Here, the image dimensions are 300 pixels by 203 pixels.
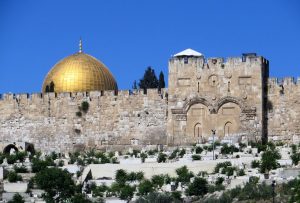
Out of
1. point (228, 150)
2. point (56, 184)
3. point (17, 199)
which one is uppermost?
point (228, 150)

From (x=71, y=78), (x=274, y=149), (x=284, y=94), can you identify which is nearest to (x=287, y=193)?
(x=274, y=149)

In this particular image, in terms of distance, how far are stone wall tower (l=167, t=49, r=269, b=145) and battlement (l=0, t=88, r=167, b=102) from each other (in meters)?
1.41

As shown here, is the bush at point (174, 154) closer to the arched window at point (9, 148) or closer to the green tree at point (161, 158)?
the green tree at point (161, 158)

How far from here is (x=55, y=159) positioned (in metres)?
50.5

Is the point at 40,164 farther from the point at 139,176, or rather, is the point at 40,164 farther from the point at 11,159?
the point at 139,176

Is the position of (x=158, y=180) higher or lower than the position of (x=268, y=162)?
lower

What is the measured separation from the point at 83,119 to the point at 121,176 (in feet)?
26.5

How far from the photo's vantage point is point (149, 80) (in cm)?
6003

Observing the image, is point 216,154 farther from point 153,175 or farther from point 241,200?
point 241,200

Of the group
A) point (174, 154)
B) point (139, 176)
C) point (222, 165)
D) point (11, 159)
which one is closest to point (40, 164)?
point (11, 159)

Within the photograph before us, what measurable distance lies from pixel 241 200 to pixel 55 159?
43.5ft

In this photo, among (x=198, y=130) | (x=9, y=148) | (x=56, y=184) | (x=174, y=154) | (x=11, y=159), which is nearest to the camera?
(x=56, y=184)

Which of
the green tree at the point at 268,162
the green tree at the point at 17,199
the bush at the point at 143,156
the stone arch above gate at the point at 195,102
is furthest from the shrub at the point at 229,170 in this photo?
the green tree at the point at 17,199

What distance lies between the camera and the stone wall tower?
49.9m
